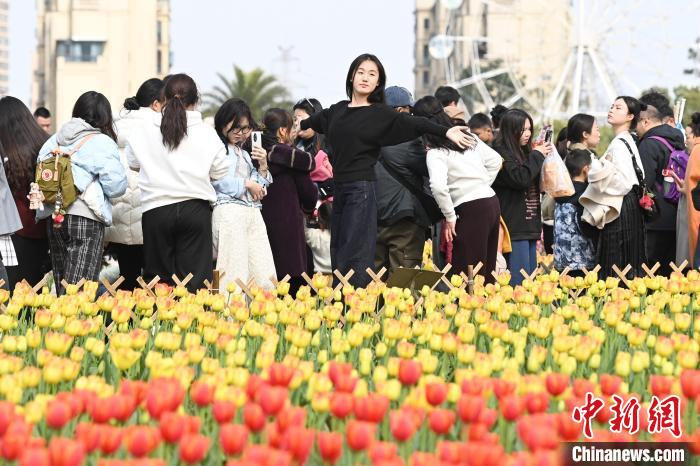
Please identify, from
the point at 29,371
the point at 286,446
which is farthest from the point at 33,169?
the point at 286,446

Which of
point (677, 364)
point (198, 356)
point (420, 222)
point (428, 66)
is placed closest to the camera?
point (198, 356)

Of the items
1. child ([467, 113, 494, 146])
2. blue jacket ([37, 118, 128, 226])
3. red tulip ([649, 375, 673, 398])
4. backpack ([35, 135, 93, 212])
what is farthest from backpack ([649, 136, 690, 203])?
red tulip ([649, 375, 673, 398])

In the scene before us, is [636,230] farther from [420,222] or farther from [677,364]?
[677,364]

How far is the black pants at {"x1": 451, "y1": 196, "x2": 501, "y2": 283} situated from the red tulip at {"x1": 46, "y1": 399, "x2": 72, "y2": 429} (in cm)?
554

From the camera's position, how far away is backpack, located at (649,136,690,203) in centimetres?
995

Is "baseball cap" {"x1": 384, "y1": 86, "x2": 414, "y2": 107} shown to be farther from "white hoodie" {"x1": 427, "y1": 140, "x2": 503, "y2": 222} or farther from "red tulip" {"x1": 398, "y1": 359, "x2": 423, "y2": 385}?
"red tulip" {"x1": 398, "y1": 359, "x2": 423, "y2": 385}

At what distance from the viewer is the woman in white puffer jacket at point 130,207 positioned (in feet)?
28.0

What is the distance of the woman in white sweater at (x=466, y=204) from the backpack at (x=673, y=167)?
166 centimetres

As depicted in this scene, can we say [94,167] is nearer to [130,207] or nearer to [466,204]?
[130,207]

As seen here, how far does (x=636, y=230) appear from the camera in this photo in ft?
32.0

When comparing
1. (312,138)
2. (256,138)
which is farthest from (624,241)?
(256,138)

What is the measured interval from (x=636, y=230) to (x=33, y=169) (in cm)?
415

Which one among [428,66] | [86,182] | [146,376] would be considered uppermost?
[428,66]

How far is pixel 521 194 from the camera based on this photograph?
10.0 meters
